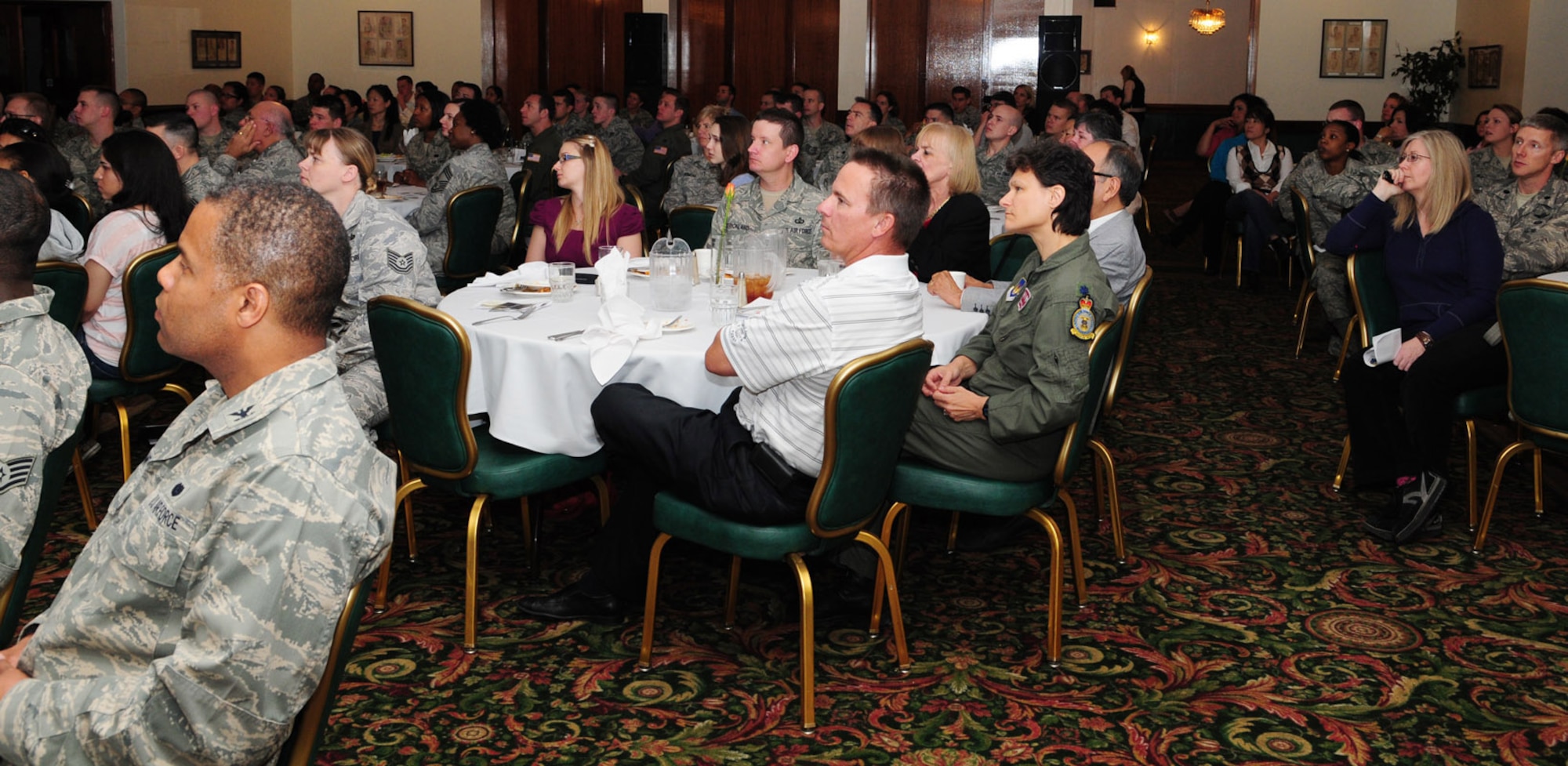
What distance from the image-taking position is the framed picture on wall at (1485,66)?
13695 millimetres

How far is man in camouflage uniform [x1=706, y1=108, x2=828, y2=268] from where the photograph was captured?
5.13 meters

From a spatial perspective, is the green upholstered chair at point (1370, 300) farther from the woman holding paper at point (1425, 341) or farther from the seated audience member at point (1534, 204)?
the seated audience member at point (1534, 204)

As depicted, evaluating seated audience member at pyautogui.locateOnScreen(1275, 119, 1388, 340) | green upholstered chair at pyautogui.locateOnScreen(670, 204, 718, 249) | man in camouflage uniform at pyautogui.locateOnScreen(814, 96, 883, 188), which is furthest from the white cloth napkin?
man in camouflage uniform at pyautogui.locateOnScreen(814, 96, 883, 188)

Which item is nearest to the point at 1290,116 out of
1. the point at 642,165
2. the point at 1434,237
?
the point at 642,165

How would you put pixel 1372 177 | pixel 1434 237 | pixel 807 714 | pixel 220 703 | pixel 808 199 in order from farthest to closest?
1. pixel 1372 177
2. pixel 808 199
3. pixel 1434 237
4. pixel 807 714
5. pixel 220 703

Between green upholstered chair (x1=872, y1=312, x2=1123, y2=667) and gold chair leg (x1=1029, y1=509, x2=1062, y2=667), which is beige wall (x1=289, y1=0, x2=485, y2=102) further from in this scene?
gold chair leg (x1=1029, y1=509, x2=1062, y2=667)

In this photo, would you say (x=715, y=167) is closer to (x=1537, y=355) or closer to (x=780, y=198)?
(x=780, y=198)

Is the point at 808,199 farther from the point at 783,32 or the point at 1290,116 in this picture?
the point at 1290,116

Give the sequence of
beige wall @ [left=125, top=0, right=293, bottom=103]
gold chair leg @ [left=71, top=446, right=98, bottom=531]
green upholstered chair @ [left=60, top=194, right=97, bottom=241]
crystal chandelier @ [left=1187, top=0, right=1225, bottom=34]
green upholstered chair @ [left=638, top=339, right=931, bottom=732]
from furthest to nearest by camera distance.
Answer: crystal chandelier @ [left=1187, top=0, right=1225, bottom=34]
beige wall @ [left=125, top=0, right=293, bottom=103]
green upholstered chair @ [left=60, top=194, right=97, bottom=241]
gold chair leg @ [left=71, top=446, right=98, bottom=531]
green upholstered chair @ [left=638, top=339, right=931, bottom=732]

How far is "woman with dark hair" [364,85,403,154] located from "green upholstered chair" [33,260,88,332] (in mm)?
8557

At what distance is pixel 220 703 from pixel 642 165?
7821 millimetres

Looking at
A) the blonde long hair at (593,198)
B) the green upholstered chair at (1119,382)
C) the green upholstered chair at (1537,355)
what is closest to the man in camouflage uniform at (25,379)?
the green upholstered chair at (1119,382)

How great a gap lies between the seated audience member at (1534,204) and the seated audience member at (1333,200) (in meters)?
0.57

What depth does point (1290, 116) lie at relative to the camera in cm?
1638
